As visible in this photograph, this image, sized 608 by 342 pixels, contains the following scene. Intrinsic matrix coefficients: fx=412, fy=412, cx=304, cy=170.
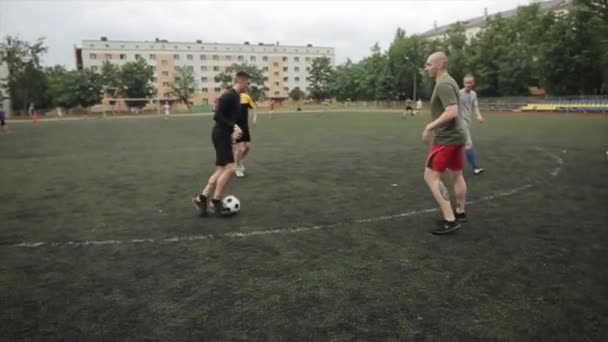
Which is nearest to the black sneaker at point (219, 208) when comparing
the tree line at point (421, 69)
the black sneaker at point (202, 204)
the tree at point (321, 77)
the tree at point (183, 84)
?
the black sneaker at point (202, 204)

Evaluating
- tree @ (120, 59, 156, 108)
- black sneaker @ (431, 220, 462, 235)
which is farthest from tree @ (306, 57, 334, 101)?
black sneaker @ (431, 220, 462, 235)

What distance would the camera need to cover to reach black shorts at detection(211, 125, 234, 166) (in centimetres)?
654

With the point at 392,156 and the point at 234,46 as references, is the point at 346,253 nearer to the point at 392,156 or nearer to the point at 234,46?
the point at 392,156

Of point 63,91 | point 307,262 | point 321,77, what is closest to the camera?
point 307,262

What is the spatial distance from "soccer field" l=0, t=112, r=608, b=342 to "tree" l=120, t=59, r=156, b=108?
8549 centimetres

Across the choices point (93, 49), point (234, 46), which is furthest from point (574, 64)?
point (93, 49)

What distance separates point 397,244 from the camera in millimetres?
4957

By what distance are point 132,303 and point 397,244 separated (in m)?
2.97

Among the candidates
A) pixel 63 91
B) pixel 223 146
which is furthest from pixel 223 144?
pixel 63 91

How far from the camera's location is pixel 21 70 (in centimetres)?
7275

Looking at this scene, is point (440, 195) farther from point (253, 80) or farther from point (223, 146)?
point (253, 80)

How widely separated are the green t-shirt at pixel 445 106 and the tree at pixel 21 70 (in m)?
85.2

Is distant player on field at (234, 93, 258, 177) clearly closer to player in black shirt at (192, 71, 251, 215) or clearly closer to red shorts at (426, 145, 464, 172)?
player in black shirt at (192, 71, 251, 215)

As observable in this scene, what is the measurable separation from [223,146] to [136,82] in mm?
90035
